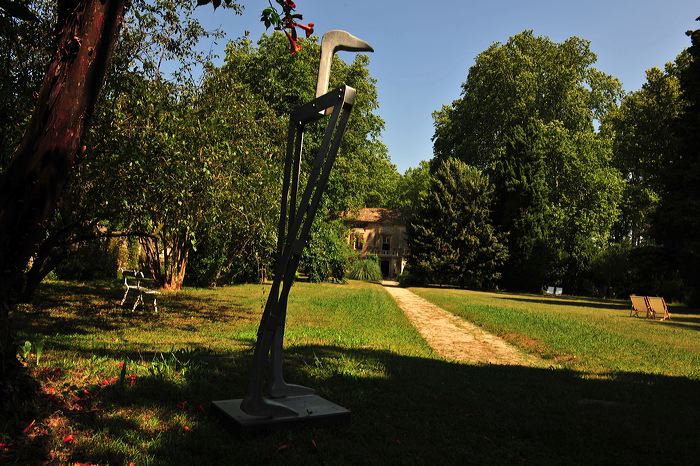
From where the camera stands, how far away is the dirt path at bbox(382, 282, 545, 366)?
27.5 ft

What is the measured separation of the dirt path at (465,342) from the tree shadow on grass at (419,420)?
1.73m

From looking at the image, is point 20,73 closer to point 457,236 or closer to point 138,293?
point 138,293

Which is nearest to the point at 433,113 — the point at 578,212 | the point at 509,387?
the point at 578,212

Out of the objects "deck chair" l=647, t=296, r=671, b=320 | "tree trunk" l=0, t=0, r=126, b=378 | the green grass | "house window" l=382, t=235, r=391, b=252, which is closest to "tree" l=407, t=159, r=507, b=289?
"deck chair" l=647, t=296, r=671, b=320

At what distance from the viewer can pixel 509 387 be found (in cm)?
584

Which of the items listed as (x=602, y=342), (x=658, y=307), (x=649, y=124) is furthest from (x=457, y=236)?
(x=602, y=342)

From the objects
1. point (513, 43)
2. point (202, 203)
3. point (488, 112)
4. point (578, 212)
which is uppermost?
point (513, 43)

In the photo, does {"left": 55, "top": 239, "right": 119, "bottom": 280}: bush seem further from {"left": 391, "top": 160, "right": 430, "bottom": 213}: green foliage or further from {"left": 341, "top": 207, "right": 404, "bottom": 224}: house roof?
{"left": 341, "top": 207, "right": 404, "bottom": 224}: house roof

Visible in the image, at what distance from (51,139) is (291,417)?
8.61 ft

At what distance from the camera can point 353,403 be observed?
15.3 feet

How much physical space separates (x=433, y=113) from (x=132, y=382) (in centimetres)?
4842

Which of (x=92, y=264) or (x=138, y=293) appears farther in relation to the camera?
(x=92, y=264)

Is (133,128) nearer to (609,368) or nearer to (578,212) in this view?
(609,368)

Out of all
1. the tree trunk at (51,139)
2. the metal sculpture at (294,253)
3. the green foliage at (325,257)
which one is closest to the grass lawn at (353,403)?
the metal sculpture at (294,253)
